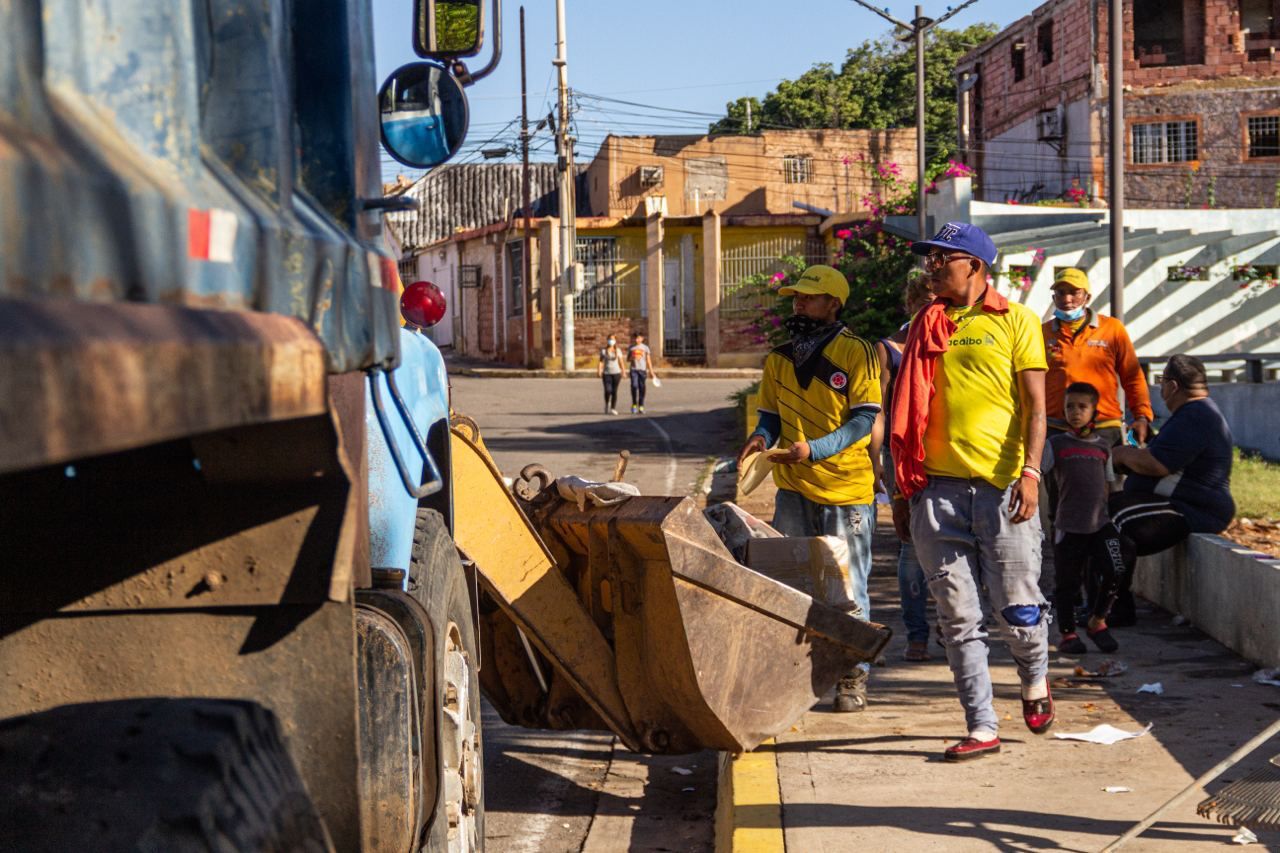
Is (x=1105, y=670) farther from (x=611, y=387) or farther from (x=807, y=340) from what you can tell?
(x=611, y=387)

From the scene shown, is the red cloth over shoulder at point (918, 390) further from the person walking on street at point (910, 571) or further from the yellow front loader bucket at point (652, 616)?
the person walking on street at point (910, 571)

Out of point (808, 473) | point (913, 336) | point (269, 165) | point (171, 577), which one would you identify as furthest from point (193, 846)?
point (808, 473)

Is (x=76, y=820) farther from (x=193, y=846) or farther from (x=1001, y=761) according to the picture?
(x=1001, y=761)

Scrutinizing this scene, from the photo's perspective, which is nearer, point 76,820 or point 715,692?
point 76,820

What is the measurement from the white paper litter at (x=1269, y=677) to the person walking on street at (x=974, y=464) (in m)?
1.48

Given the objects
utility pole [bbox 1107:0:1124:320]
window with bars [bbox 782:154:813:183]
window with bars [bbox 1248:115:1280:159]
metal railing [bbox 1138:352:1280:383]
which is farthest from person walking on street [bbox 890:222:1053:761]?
window with bars [bbox 782:154:813:183]

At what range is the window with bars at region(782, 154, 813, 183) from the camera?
1927 inches

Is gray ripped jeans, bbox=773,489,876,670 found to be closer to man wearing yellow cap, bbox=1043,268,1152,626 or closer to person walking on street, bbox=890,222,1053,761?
person walking on street, bbox=890,222,1053,761

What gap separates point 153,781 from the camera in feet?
6.63

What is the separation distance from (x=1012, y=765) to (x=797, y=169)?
4418 cm

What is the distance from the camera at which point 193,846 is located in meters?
1.93

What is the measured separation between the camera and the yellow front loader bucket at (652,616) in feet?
17.7

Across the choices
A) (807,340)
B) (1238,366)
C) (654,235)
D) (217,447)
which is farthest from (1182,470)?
(654,235)

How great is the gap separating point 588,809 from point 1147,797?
208 cm
